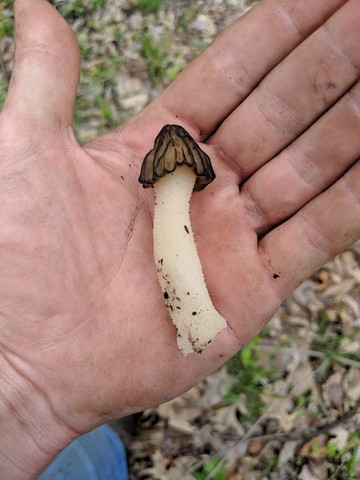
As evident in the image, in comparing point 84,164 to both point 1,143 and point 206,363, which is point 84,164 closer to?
point 1,143

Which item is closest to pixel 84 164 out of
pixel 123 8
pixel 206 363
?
pixel 206 363

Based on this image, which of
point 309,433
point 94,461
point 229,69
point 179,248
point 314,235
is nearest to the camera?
point 179,248

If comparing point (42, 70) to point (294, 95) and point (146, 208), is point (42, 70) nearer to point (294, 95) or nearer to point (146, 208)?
point (146, 208)

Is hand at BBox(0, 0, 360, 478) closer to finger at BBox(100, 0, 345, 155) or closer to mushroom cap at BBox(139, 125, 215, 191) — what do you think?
finger at BBox(100, 0, 345, 155)

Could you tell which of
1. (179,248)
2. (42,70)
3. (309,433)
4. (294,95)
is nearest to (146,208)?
(179,248)

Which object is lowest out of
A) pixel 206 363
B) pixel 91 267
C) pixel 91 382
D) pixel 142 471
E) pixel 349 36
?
pixel 142 471

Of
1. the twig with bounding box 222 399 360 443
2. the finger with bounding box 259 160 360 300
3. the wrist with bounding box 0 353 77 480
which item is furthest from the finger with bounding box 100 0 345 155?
the twig with bounding box 222 399 360 443

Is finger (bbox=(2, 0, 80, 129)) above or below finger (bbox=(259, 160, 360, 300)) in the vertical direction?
above
